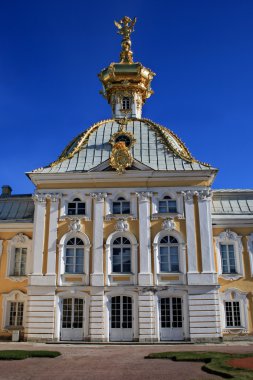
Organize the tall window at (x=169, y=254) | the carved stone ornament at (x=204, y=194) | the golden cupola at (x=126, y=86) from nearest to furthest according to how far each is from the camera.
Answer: the tall window at (x=169, y=254), the carved stone ornament at (x=204, y=194), the golden cupola at (x=126, y=86)

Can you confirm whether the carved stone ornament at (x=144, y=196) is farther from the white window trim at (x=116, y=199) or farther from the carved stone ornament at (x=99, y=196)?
the carved stone ornament at (x=99, y=196)

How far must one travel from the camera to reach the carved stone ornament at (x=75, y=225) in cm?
2520

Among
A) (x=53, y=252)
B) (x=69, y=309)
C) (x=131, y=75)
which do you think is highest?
(x=131, y=75)

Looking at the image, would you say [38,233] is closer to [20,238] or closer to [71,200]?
[20,238]

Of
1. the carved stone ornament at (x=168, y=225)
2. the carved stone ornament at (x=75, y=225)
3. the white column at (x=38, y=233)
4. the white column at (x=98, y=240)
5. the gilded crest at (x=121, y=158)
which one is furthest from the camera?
the gilded crest at (x=121, y=158)

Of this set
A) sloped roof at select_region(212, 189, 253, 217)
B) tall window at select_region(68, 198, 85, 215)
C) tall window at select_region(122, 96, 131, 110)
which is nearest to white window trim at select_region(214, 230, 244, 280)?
sloped roof at select_region(212, 189, 253, 217)

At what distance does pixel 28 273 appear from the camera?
1033 inches

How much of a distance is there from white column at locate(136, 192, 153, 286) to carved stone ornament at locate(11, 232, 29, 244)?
7.35m

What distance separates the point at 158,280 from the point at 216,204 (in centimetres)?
700

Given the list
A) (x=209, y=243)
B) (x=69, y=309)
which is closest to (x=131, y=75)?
(x=209, y=243)

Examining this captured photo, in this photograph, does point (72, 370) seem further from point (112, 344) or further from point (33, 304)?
point (33, 304)

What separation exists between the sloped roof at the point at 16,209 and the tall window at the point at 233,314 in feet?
42.2

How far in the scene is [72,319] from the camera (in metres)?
24.0

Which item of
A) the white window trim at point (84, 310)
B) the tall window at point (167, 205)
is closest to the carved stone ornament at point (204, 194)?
the tall window at point (167, 205)
